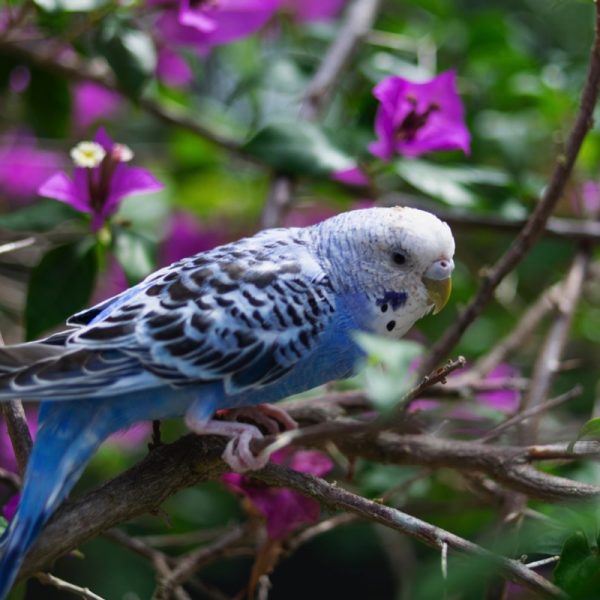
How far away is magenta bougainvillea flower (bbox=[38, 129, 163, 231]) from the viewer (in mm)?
1335

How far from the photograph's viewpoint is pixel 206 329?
1.06m

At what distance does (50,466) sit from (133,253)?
0.49 meters

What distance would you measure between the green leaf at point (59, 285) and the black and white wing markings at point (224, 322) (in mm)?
300

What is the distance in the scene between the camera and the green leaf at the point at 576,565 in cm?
93

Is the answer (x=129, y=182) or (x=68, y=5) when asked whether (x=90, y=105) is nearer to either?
(x=68, y=5)

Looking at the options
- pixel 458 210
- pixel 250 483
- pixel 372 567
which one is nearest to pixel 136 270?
pixel 250 483

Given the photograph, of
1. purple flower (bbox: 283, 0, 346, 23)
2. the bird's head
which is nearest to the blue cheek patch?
the bird's head

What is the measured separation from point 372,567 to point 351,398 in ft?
3.94

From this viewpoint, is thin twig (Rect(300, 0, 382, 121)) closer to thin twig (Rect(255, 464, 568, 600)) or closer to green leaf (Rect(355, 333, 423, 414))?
thin twig (Rect(255, 464, 568, 600))

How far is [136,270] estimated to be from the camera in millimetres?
1387

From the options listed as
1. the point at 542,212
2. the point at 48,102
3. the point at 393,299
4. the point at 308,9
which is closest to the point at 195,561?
the point at 393,299

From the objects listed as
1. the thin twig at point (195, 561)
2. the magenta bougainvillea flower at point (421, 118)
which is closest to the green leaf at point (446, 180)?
the magenta bougainvillea flower at point (421, 118)

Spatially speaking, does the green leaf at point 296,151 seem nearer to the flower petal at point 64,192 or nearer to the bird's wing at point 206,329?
the flower petal at point 64,192

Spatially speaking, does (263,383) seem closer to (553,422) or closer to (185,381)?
(185,381)
